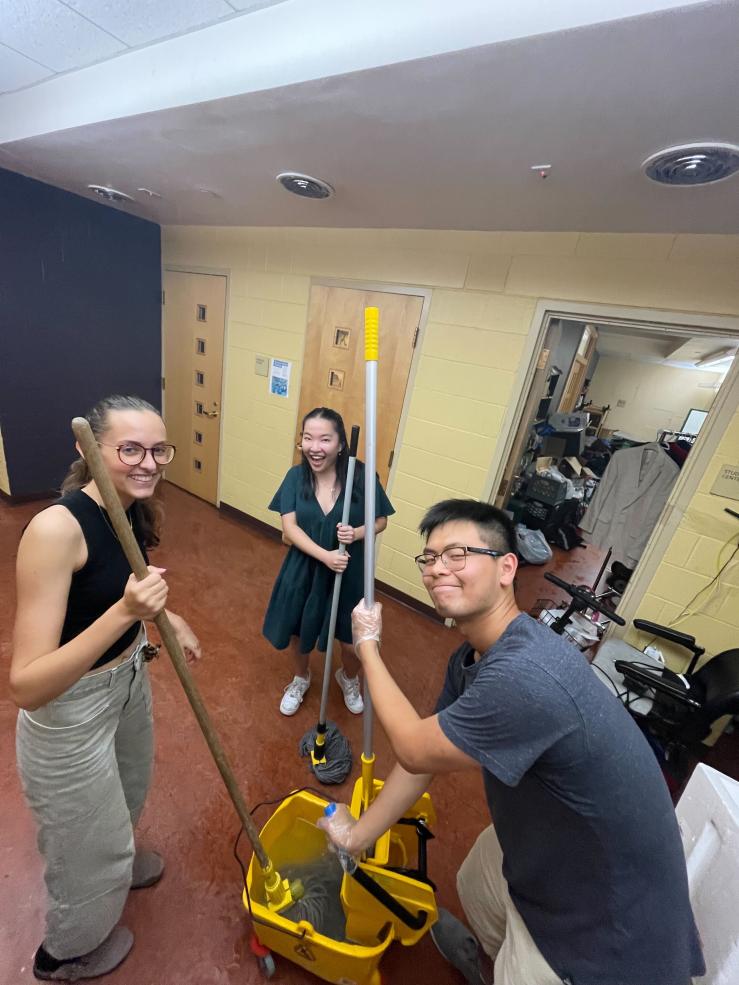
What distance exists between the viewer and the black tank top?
0.82 metres

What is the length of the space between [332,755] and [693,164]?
2546mm

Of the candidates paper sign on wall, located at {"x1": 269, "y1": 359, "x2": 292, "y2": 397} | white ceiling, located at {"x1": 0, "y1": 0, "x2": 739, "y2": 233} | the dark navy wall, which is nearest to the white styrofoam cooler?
white ceiling, located at {"x1": 0, "y1": 0, "x2": 739, "y2": 233}

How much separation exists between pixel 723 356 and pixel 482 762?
7.16m

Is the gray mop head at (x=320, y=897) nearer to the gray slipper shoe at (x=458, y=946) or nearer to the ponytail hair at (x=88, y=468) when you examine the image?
the gray slipper shoe at (x=458, y=946)

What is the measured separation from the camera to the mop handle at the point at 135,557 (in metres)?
0.61

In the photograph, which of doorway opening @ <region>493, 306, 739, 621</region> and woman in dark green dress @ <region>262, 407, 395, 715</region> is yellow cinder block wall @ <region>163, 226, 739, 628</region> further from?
woman in dark green dress @ <region>262, 407, 395, 715</region>

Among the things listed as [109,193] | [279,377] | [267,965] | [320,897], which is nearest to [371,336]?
[320,897]

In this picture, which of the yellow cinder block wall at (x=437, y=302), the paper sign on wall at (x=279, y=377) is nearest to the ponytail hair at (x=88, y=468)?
the yellow cinder block wall at (x=437, y=302)

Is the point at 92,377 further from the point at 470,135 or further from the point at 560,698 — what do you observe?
the point at 560,698

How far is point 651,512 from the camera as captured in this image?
8.42 ft

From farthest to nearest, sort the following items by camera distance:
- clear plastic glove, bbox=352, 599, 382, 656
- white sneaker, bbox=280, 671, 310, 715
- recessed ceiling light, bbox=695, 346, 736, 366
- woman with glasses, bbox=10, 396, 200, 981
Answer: recessed ceiling light, bbox=695, 346, 736, 366
white sneaker, bbox=280, 671, 310, 715
clear plastic glove, bbox=352, 599, 382, 656
woman with glasses, bbox=10, 396, 200, 981

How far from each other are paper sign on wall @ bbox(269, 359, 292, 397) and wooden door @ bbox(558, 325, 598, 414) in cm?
353

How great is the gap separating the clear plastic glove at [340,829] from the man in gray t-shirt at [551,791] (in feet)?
0.08

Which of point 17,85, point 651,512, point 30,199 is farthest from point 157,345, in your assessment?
point 651,512
